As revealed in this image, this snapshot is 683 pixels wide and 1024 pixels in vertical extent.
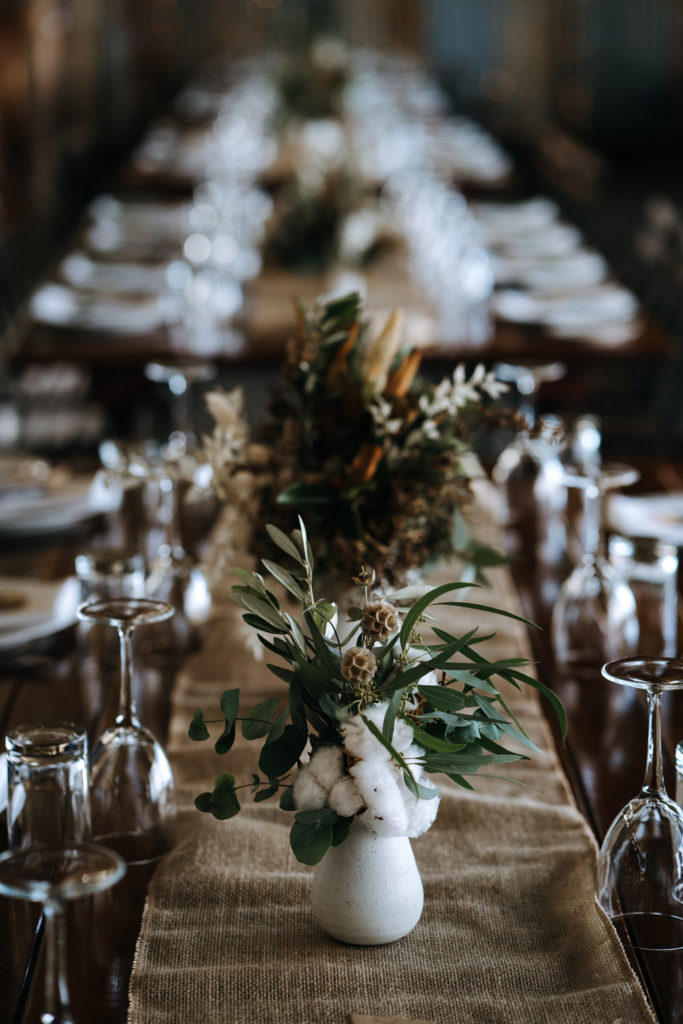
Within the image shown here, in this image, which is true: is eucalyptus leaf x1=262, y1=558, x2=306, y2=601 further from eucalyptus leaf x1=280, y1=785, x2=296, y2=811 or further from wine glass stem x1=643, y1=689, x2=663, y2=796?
wine glass stem x1=643, y1=689, x2=663, y2=796

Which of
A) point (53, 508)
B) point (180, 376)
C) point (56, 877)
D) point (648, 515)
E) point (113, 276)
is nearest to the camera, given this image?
point (56, 877)

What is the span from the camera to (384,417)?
67.9 inches

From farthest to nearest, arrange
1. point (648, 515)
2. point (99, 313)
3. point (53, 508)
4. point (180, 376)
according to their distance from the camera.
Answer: point (99, 313) < point (53, 508) < point (648, 515) < point (180, 376)

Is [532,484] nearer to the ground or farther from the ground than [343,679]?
nearer to the ground

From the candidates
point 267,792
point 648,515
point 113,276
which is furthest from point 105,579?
point 113,276

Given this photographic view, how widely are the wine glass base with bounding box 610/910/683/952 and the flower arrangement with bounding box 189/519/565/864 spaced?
220 millimetres

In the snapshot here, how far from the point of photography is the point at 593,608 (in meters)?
2.04

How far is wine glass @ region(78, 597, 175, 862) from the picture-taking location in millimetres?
1407

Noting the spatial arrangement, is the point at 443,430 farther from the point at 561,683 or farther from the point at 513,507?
the point at 513,507

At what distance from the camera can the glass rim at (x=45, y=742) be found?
1162 millimetres

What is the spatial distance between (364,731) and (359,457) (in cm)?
66

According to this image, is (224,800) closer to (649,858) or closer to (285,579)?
(285,579)

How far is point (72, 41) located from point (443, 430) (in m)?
13.0

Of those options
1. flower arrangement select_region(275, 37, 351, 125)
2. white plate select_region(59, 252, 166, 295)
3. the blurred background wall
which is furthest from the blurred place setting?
the blurred background wall
